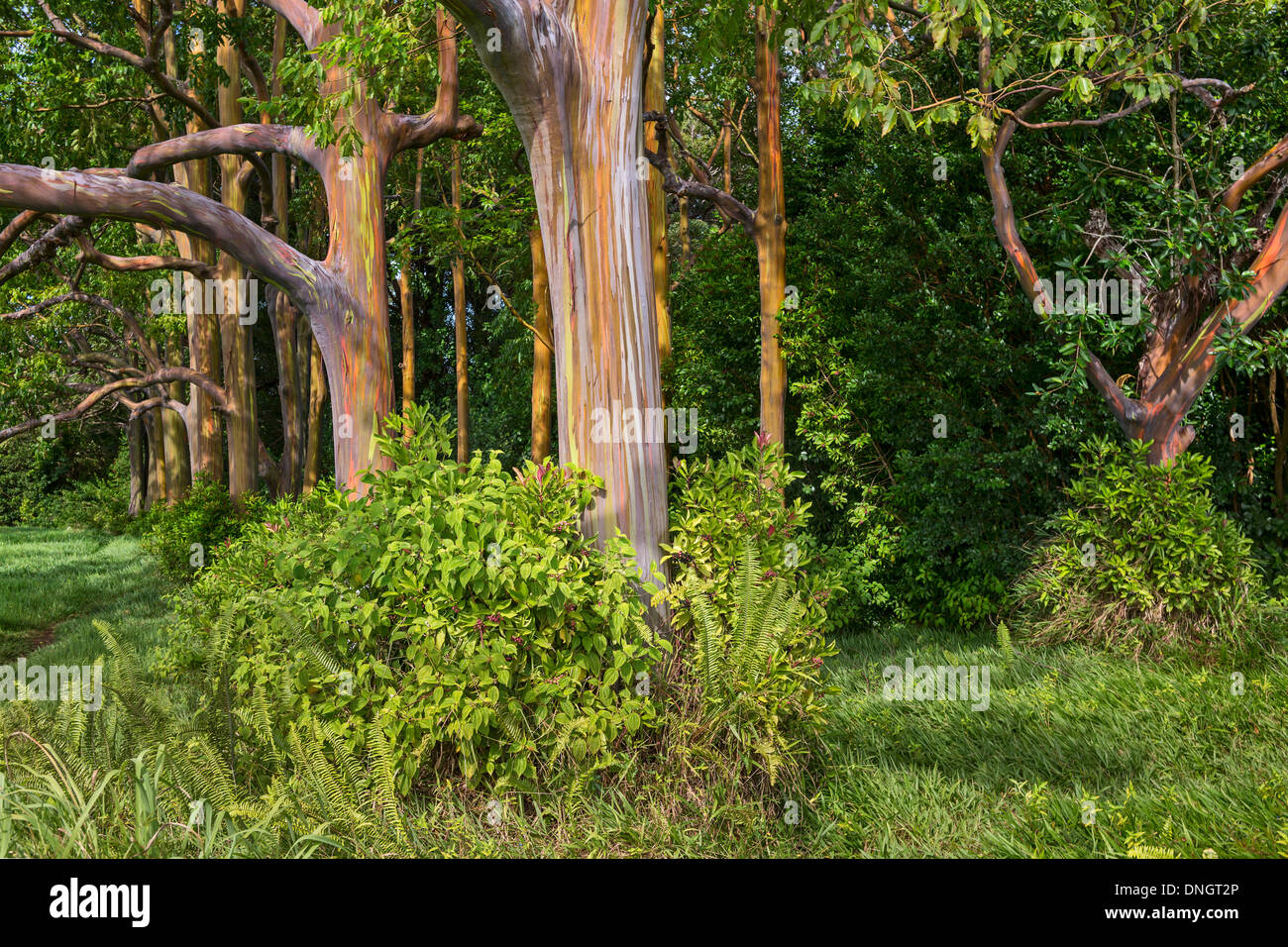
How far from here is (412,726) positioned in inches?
148

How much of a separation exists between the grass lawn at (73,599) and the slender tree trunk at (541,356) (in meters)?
6.20

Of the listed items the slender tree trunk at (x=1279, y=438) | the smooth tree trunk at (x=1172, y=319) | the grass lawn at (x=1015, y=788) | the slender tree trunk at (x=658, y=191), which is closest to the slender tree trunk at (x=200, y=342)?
the slender tree trunk at (x=658, y=191)

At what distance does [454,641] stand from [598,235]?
7.79 feet

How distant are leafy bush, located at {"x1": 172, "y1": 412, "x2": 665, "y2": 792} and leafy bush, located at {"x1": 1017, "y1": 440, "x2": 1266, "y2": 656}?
4.36 meters

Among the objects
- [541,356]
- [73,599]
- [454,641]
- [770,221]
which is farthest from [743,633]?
[73,599]

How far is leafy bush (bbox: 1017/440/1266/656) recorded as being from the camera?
6.49 m

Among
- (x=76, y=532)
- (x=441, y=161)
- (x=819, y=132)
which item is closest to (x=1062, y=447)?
(x=819, y=132)

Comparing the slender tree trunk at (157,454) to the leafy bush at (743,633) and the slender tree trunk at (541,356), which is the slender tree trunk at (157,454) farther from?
the leafy bush at (743,633)

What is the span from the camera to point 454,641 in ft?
12.5

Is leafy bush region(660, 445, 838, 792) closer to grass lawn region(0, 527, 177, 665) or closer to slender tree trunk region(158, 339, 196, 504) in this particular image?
grass lawn region(0, 527, 177, 665)

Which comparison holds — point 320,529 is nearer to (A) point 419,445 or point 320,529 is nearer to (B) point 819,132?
(A) point 419,445

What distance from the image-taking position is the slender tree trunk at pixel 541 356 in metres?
14.1

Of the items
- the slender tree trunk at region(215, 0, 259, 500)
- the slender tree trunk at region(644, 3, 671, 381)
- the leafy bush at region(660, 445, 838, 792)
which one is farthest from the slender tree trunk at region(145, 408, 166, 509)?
the leafy bush at region(660, 445, 838, 792)

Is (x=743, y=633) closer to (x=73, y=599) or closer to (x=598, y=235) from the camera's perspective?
(x=598, y=235)
